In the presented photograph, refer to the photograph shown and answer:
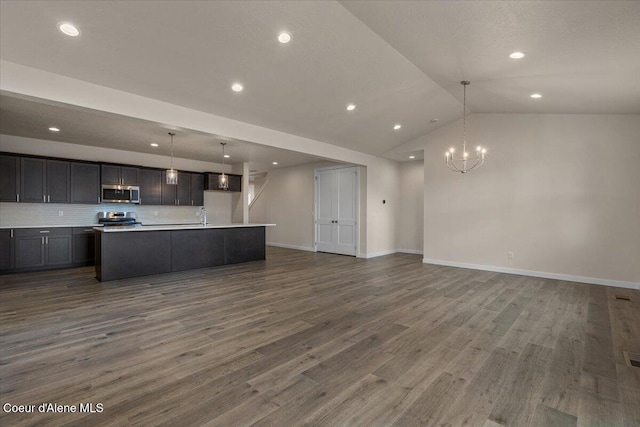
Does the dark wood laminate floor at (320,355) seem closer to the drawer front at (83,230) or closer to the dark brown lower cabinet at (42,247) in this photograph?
the dark brown lower cabinet at (42,247)

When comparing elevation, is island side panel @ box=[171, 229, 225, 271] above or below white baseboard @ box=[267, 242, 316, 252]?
above

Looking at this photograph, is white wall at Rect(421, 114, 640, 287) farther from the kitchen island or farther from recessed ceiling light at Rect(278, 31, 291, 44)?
recessed ceiling light at Rect(278, 31, 291, 44)

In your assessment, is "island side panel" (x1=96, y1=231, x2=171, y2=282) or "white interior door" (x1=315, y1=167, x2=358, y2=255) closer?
"island side panel" (x1=96, y1=231, x2=171, y2=282)

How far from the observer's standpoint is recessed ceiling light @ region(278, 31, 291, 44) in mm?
3297

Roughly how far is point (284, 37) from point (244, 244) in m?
4.81

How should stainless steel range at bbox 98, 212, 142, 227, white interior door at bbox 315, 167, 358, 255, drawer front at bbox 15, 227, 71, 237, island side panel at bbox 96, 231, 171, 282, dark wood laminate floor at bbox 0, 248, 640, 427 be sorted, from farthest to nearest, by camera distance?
white interior door at bbox 315, 167, 358, 255 < stainless steel range at bbox 98, 212, 142, 227 < drawer front at bbox 15, 227, 71, 237 < island side panel at bbox 96, 231, 171, 282 < dark wood laminate floor at bbox 0, 248, 640, 427

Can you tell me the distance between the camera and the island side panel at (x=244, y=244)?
680 centimetres

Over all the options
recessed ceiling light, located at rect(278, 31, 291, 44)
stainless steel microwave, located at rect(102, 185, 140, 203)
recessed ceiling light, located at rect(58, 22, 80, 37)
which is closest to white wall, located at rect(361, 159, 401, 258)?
recessed ceiling light, located at rect(278, 31, 291, 44)

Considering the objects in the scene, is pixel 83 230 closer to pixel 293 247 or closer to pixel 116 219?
pixel 116 219

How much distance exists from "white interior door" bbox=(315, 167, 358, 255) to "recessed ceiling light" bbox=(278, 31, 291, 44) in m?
4.95

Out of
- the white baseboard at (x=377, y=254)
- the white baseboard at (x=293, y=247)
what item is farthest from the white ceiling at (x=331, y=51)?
the white baseboard at (x=293, y=247)

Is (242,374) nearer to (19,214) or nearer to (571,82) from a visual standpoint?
(571,82)

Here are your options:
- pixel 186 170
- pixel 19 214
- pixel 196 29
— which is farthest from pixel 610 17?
pixel 19 214

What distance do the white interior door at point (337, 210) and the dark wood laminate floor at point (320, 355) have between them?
357cm
